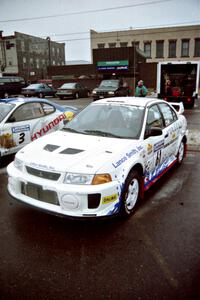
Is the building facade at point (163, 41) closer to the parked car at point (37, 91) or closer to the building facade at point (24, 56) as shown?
the building facade at point (24, 56)

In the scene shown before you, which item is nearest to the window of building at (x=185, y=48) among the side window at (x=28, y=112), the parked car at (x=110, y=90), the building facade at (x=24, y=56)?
the building facade at (x=24, y=56)

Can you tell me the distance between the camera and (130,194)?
3740mm

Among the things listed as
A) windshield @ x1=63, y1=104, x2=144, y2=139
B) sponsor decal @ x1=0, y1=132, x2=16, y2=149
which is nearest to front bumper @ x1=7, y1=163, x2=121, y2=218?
windshield @ x1=63, y1=104, x2=144, y2=139

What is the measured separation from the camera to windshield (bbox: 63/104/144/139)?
4.17 meters

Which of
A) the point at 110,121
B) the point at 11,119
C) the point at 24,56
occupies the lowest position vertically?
the point at 11,119

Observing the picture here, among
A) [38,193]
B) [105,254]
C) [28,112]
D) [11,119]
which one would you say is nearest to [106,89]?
[28,112]

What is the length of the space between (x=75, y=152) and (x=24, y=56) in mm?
60676

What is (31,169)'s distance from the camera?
3449mm

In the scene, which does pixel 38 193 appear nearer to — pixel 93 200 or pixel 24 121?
pixel 93 200

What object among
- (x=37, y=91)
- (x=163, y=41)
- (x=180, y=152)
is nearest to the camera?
(x=180, y=152)

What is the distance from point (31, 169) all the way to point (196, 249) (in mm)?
2227

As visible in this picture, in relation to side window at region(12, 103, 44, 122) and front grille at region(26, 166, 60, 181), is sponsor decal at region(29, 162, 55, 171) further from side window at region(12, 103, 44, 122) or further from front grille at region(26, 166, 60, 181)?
side window at region(12, 103, 44, 122)

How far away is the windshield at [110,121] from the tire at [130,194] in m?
0.65

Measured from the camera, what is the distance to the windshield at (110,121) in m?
4.17
